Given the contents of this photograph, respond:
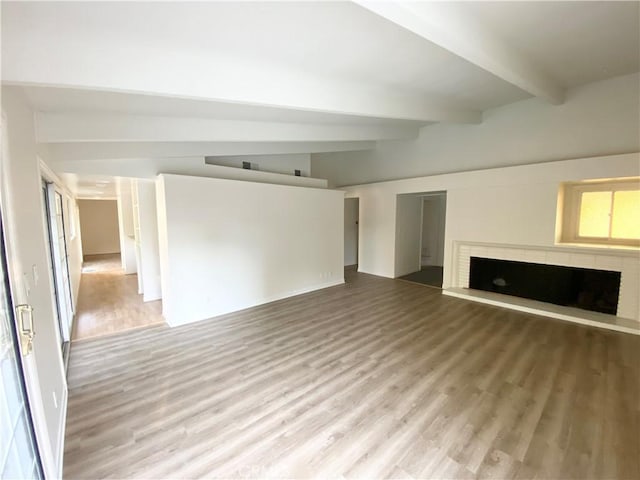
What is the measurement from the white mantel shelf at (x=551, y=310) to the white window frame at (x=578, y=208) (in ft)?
3.89

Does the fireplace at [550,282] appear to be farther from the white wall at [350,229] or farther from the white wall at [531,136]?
the white wall at [350,229]

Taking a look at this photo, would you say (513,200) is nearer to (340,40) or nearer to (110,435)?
(340,40)

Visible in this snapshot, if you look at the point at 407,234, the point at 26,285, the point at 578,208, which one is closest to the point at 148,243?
the point at 26,285

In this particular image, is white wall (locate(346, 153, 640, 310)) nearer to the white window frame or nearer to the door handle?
the white window frame

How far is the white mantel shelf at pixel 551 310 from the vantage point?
4086mm

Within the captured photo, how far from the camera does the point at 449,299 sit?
5578 millimetres

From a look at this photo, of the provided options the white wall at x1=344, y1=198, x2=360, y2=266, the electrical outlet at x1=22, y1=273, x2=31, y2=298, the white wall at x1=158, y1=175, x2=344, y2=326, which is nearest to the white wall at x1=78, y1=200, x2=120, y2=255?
the white wall at x1=158, y1=175, x2=344, y2=326

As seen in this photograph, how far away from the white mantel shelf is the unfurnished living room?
0.12ft

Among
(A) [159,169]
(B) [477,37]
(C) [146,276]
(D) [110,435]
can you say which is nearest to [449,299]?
(B) [477,37]

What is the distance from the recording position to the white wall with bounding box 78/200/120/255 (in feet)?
38.7

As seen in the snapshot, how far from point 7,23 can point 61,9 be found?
33 cm

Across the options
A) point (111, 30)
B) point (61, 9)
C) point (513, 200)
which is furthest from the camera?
point (513, 200)

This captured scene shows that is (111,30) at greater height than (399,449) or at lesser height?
greater

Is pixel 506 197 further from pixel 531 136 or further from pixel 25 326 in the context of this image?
pixel 25 326
